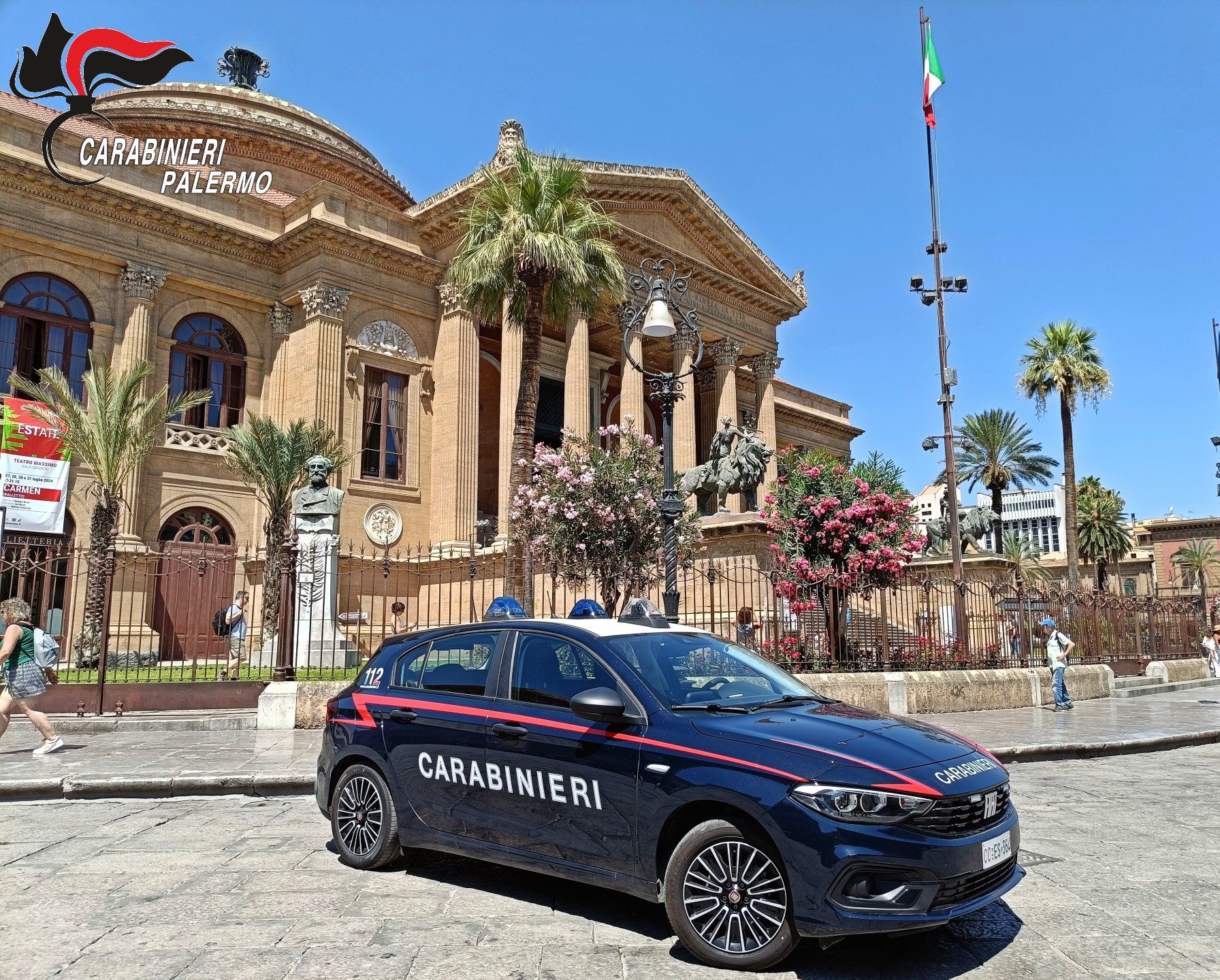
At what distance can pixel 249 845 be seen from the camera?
21.1 feet

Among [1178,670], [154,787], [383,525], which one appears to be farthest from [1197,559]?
[154,787]

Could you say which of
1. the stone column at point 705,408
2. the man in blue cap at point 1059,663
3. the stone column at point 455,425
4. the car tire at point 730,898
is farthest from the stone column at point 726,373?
the car tire at point 730,898

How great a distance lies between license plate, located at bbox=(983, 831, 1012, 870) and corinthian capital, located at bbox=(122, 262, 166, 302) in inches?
1079

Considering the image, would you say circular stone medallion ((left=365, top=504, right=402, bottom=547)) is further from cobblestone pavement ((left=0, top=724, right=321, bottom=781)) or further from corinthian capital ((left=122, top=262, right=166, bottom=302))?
cobblestone pavement ((left=0, top=724, right=321, bottom=781))

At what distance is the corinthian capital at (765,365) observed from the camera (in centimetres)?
3797

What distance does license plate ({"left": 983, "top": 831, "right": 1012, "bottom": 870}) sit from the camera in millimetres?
4078

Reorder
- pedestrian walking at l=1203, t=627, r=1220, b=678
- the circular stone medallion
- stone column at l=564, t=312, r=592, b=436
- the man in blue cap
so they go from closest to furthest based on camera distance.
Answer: the man in blue cap
the circular stone medallion
pedestrian walking at l=1203, t=627, r=1220, b=678
stone column at l=564, t=312, r=592, b=436

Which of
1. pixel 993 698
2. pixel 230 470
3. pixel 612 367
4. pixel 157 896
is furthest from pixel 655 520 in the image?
pixel 612 367

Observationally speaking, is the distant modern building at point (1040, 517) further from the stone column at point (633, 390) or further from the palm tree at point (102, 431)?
the palm tree at point (102, 431)

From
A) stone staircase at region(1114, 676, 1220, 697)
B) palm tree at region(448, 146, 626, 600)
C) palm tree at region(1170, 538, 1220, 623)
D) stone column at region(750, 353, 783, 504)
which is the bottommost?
stone staircase at region(1114, 676, 1220, 697)

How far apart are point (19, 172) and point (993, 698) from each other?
26095 mm

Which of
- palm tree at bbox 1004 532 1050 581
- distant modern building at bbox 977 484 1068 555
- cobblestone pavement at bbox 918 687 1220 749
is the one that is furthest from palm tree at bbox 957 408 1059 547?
distant modern building at bbox 977 484 1068 555

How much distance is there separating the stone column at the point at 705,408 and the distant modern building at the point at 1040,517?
81.7 metres

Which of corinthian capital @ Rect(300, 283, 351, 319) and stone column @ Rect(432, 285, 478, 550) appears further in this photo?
stone column @ Rect(432, 285, 478, 550)
